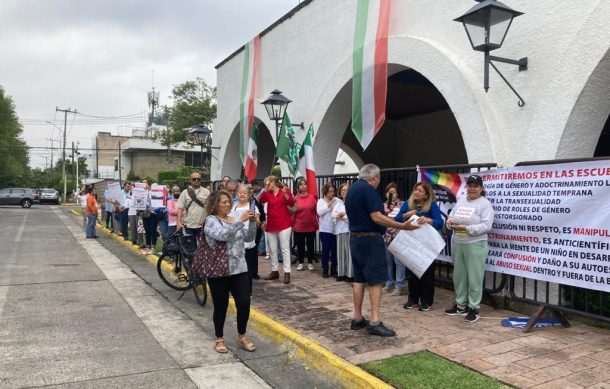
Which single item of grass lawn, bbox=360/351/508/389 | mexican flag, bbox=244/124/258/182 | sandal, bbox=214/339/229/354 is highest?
mexican flag, bbox=244/124/258/182

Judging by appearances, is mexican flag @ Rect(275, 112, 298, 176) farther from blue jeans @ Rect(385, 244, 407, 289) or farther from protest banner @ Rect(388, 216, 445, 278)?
protest banner @ Rect(388, 216, 445, 278)

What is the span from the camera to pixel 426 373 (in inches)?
167

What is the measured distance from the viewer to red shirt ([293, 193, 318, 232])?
902 cm

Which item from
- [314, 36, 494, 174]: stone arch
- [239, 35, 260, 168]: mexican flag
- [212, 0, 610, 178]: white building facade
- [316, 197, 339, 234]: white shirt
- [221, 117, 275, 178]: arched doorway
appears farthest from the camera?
[221, 117, 275, 178]: arched doorway

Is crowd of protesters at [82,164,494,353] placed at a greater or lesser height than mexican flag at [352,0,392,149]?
lesser

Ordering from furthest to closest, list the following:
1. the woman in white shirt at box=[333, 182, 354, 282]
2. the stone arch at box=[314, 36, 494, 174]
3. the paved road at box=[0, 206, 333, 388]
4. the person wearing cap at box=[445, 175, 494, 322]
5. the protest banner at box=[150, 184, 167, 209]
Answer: the protest banner at box=[150, 184, 167, 209], the woman in white shirt at box=[333, 182, 354, 282], the stone arch at box=[314, 36, 494, 174], the person wearing cap at box=[445, 175, 494, 322], the paved road at box=[0, 206, 333, 388]

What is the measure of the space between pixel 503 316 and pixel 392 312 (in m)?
1.34

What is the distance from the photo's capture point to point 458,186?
21.9 feet

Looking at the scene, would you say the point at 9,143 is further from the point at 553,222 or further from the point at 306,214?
the point at 553,222

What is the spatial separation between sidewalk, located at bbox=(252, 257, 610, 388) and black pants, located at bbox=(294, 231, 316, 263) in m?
2.11

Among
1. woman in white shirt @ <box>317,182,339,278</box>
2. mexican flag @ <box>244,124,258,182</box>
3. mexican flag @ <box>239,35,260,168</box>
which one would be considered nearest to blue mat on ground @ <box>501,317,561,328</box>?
woman in white shirt @ <box>317,182,339,278</box>

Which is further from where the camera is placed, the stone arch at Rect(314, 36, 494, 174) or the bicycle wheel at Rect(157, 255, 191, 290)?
the bicycle wheel at Rect(157, 255, 191, 290)

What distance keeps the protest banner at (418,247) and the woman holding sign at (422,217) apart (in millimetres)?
156

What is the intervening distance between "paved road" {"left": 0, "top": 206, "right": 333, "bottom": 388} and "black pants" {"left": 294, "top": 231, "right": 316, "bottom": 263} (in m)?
2.39
